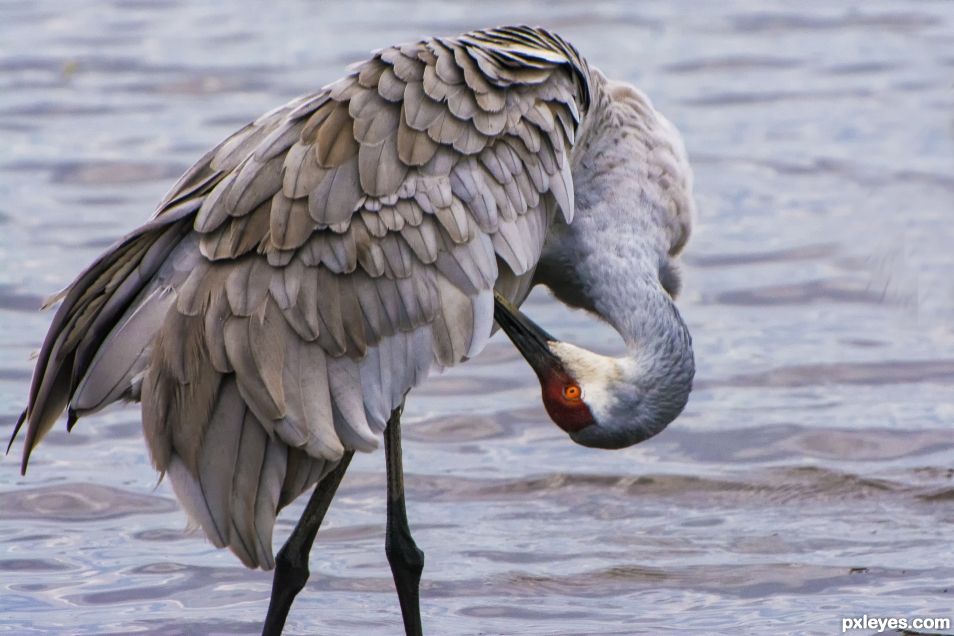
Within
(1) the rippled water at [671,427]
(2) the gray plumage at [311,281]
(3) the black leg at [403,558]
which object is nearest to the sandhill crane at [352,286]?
(2) the gray plumage at [311,281]

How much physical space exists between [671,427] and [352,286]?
3.44m

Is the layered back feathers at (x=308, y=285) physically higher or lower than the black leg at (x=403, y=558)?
higher

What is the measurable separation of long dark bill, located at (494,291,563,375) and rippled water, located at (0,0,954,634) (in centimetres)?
109

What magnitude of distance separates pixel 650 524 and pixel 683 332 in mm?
1745

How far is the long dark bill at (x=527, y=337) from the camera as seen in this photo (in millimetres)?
6500

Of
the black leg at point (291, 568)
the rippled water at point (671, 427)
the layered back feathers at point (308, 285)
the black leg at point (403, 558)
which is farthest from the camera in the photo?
the rippled water at point (671, 427)

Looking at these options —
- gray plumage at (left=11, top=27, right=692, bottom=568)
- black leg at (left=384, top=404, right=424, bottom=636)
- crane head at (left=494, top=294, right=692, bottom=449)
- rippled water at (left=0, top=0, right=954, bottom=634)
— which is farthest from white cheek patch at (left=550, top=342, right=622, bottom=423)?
rippled water at (left=0, top=0, right=954, bottom=634)

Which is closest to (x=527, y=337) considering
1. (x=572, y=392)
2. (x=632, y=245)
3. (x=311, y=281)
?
(x=572, y=392)

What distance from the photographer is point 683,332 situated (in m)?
6.51

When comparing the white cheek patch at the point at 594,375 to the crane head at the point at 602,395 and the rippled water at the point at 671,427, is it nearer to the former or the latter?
the crane head at the point at 602,395

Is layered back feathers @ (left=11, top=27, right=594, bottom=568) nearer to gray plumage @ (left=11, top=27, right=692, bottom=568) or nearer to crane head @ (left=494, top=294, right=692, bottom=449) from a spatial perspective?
gray plumage @ (left=11, top=27, right=692, bottom=568)

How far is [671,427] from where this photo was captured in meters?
9.13

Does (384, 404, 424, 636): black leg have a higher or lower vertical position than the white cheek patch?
lower

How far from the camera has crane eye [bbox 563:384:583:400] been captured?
6406mm
